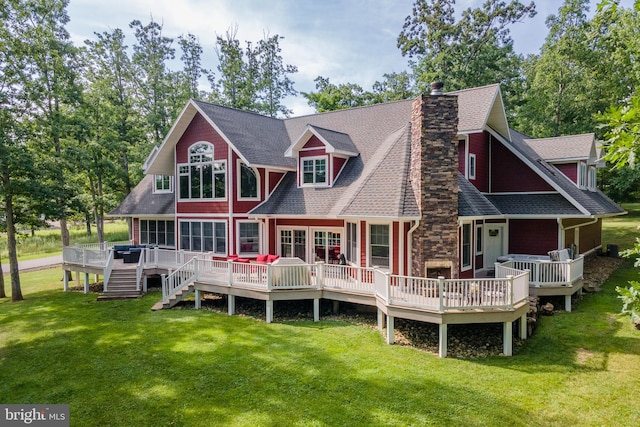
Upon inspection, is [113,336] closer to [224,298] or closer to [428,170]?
[224,298]

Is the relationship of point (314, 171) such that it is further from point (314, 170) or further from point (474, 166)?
point (474, 166)

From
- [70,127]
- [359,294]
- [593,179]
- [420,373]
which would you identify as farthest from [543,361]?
[70,127]

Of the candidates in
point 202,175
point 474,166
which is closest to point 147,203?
point 202,175

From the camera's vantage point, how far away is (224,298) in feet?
51.8

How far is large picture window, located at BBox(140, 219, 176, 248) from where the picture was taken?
2122 centimetres

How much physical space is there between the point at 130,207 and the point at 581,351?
910 inches

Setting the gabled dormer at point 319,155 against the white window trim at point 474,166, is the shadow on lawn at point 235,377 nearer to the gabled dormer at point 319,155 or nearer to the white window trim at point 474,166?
the gabled dormer at point 319,155

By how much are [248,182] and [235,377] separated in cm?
A: 1033

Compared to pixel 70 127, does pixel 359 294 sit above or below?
below

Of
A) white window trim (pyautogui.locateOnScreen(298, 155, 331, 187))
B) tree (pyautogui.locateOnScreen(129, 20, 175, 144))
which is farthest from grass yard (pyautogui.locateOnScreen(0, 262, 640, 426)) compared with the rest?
tree (pyautogui.locateOnScreen(129, 20, 175, 144))

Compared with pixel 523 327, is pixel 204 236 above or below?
above

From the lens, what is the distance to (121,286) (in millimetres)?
17297

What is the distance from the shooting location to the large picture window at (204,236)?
17500 mm

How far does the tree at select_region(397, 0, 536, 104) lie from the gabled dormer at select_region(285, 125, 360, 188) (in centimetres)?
2083
